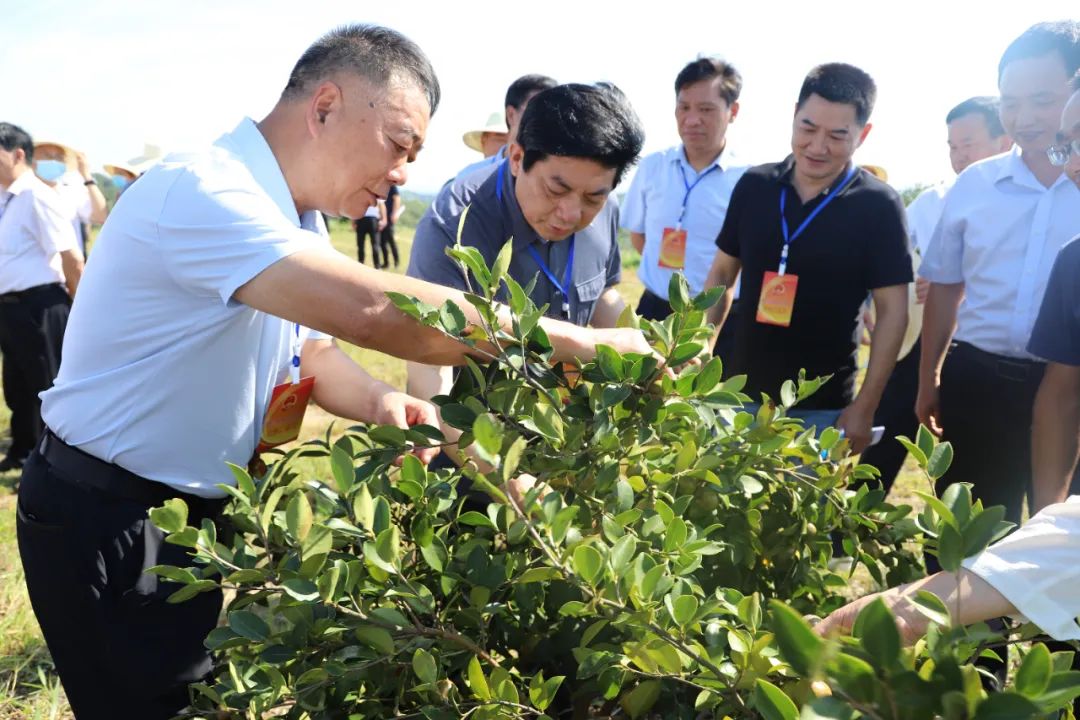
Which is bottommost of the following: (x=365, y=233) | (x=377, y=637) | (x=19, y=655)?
(x=19, y=655)

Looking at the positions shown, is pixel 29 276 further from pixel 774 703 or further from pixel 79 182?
pixel 774 703

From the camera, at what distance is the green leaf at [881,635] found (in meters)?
0.59

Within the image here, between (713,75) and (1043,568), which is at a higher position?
(713,75)

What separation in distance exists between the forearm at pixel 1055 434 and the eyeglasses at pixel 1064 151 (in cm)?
54

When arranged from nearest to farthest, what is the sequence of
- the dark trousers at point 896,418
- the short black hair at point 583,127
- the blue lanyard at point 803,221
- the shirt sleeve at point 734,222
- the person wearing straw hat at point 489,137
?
1. the short black hair at point 583,127
2. the blue lanyard at point 803,221
3. the shirt sleeve at point 734,222
4. the dark trousers at point 896,418
5. the person wearing straw hat at point 489,137

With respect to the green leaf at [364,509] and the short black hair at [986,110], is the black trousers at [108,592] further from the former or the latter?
the short black hair at [986,110]

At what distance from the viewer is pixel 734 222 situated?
3.49 metres

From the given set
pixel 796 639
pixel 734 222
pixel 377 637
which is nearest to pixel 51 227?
pixel 734 222

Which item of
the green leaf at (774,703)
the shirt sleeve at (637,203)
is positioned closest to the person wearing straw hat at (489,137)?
the shirt sleeve at (637,203)

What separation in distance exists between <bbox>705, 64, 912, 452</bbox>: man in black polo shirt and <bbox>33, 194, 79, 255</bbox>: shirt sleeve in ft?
12.7

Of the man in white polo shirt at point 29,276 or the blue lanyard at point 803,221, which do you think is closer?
the blue lanyard at point 803,221

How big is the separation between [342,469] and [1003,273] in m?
2.64

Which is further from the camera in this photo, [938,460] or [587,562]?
Result: [938,460]

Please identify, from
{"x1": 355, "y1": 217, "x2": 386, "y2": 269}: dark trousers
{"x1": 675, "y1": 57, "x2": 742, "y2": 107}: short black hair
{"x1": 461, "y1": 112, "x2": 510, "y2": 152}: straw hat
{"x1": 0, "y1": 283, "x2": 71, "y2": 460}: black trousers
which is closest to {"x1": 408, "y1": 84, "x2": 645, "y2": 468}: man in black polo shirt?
{"x1": 675, "y1": 57, "x2": 742, "y2": 107}: short black hair
